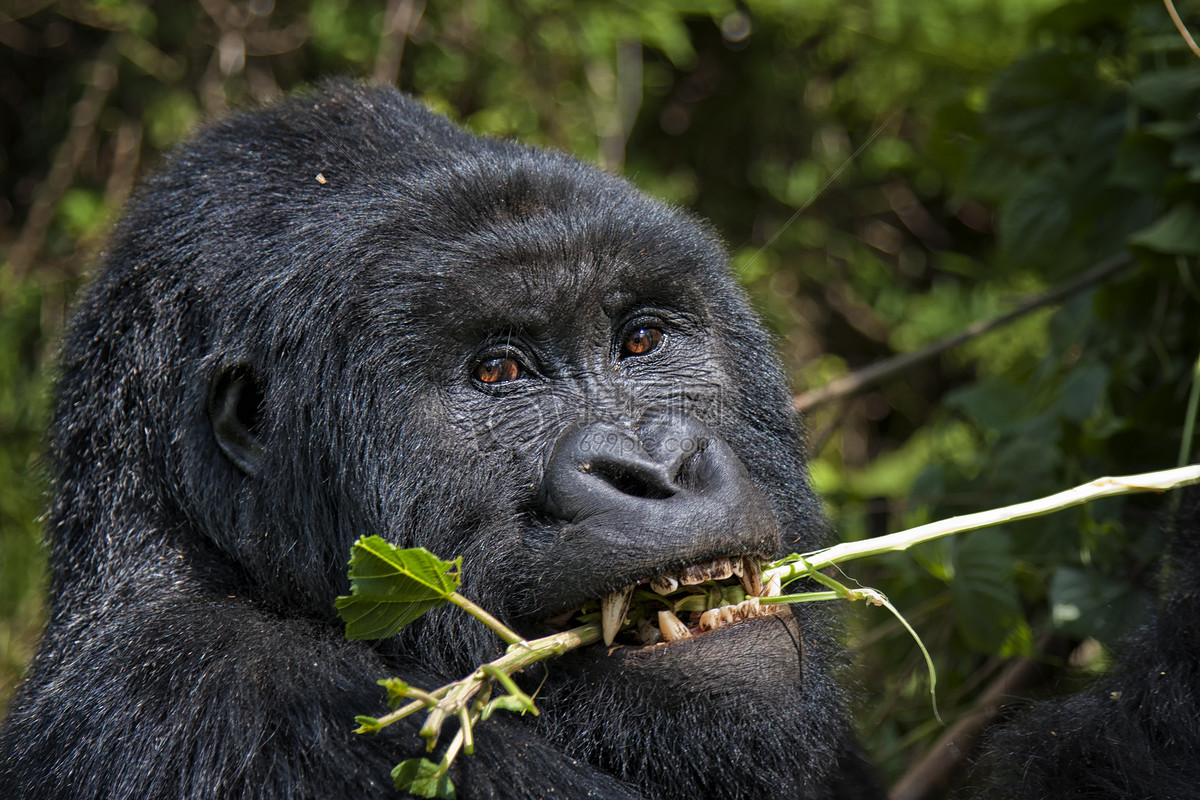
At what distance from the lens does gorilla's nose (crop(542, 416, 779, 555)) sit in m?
2.09

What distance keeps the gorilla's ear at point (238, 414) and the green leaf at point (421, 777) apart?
2.67 feet

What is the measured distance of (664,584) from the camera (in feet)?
7.10

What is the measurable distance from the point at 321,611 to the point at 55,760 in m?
0.55

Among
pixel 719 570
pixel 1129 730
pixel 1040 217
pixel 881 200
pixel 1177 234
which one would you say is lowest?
pixel 1129 730

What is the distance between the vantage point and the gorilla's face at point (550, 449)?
7.12 feet

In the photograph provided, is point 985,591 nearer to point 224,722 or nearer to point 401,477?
point 401,477

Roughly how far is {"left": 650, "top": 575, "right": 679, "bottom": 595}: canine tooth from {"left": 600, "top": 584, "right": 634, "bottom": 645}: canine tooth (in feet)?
0.14

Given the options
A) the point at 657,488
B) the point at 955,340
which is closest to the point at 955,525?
the point at 657,488

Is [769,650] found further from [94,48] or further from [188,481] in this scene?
[94,48]

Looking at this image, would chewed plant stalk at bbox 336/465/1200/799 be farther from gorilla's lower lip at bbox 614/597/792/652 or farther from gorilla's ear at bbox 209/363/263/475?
gorilla's ear at bbox 209/363/263/475

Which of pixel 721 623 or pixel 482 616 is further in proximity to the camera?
pixel 721 623

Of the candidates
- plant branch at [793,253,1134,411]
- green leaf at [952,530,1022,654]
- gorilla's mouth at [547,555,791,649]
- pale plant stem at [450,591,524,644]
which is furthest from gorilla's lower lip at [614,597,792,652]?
plant branch at [793,253,1134,411]

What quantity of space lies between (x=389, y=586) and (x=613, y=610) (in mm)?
500

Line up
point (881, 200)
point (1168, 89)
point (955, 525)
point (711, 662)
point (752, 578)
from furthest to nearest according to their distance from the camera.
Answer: point (881, 200), point (1168, 89), point (955, 525), point (752, 578), point (711, 662)
